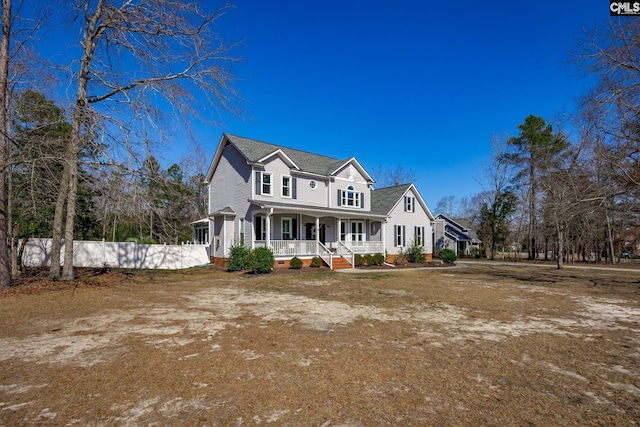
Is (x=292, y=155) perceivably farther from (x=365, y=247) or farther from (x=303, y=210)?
(x=365, y=247)

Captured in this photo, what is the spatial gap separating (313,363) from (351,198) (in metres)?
21.3

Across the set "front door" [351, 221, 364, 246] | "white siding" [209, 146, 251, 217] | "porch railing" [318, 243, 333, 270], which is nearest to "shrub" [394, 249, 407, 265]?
"front door" [351, 221, 364, 246]

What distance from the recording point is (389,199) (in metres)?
27.5

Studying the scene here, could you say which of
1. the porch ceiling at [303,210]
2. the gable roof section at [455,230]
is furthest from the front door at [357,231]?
Answer: the gable roof section at [455,230]

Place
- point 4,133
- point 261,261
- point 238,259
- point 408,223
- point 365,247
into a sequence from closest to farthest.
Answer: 1. point 4,133
2. point 261,261
3. point 238,259
4. point 365,247
5. point 408,223

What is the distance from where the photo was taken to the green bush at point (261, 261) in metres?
16.9

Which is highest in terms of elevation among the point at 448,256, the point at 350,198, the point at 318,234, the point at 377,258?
the point at 350,198

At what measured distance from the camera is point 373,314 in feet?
26.3

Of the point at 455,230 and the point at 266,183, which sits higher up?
the point at 266,183

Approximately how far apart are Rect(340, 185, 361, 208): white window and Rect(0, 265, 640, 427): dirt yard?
53.1ft

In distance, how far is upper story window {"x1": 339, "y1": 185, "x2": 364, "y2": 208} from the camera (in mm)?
25078

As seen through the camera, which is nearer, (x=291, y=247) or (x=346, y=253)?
(x=291, y=247)

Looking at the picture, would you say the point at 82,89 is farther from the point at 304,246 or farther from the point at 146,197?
the point at 304,246

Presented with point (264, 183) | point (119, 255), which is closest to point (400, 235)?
point (264, 183)
